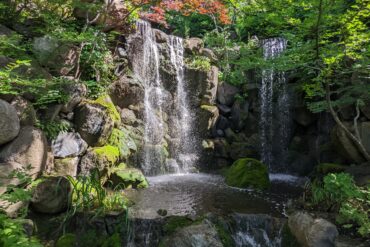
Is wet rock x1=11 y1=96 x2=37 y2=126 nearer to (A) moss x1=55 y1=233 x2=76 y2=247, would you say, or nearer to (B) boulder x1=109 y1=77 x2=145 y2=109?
(A) moss x1=55 y1=233 x2=76 y2=247

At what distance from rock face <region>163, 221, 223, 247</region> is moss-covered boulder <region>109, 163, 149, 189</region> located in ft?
12.8

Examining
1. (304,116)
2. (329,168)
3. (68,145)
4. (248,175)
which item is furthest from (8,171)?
(304,116)

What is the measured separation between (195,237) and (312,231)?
7.62 ft

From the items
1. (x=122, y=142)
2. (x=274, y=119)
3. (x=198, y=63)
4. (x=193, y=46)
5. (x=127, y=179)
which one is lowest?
(x=127, y=179)

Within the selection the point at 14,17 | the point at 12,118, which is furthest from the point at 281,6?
the point at 14,17

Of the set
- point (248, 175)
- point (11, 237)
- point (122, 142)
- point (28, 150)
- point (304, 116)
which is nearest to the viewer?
point (11, 237)

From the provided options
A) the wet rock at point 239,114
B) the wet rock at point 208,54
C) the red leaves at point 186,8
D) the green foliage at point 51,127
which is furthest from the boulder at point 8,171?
the wet rock at point 208,54

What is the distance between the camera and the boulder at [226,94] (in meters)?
16.4

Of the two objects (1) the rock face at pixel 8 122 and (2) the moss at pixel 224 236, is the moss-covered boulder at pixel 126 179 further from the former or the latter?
(2) the moss at pixel 224 236

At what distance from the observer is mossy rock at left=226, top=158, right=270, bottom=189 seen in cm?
1068

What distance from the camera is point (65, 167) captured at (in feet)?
28.8

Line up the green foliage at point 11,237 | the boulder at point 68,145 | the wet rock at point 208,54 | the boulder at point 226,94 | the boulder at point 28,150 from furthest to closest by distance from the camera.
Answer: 1. the wet rock at point 208,54
2. the boulder at point 226,94
3. the boulder at point 68,145
4. the boulder at point 28,150
5. the green foliage at point 11,237

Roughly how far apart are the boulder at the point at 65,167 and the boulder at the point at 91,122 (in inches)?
43.6

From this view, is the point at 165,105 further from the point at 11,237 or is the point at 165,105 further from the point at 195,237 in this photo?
the point at 11,237
